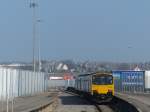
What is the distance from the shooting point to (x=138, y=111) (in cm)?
3600

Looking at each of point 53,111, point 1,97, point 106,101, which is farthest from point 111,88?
point 53,111

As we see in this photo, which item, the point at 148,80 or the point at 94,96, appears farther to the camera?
the point at 148,80

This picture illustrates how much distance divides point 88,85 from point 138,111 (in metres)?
24.1

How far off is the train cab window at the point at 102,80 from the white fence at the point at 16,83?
7.90m

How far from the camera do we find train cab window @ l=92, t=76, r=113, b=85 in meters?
56.7

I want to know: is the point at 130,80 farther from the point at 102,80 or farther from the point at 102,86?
the point at 102,86

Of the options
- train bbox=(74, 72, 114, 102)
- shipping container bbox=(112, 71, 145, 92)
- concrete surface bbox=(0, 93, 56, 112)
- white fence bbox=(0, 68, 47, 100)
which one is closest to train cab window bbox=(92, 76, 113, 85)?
train bbox=(74, 72, 114, 102)

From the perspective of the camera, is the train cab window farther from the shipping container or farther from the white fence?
the shipping container

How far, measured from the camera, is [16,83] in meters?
69.2

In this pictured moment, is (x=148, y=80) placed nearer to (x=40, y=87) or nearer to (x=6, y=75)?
(x=40, y=87)

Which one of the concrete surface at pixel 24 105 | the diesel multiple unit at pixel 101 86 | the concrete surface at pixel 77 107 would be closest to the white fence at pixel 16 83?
Answer: the concrete surface at pixel 24 105

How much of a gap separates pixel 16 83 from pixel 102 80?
50.4ft

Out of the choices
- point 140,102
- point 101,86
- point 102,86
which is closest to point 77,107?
point 140,102

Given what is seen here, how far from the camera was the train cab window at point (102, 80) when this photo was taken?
56.7 meters
